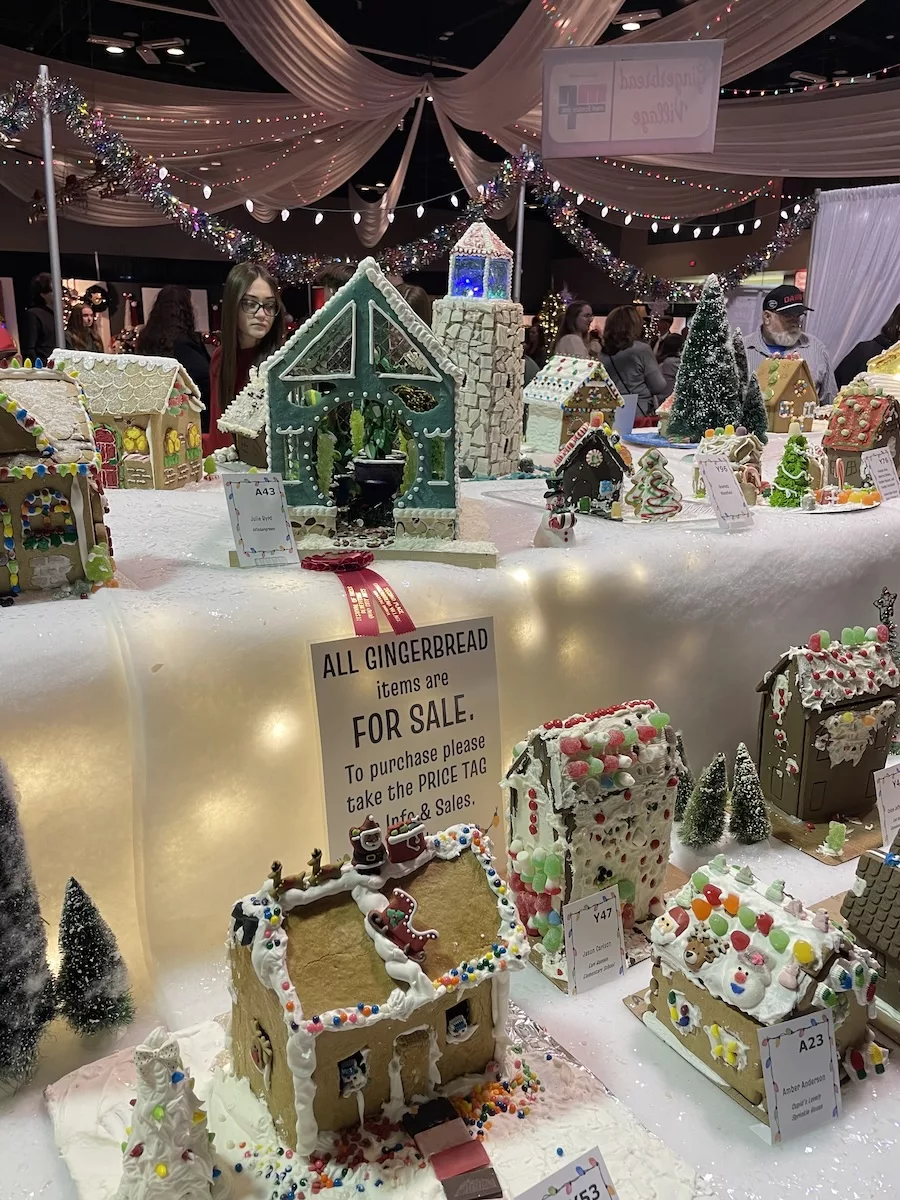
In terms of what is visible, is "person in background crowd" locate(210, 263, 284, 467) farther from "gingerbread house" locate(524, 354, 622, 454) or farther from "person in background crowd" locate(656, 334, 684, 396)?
"person in background crowd" locate(656, 334, 684, 396)

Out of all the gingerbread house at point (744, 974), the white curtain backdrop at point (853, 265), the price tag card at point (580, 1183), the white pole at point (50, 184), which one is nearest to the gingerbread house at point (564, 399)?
the white pole at point (50, 184)

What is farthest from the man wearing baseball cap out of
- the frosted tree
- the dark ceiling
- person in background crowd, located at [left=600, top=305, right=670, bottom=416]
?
the frosted tree

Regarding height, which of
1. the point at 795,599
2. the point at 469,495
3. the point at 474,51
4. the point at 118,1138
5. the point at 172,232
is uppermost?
the point at 474,51

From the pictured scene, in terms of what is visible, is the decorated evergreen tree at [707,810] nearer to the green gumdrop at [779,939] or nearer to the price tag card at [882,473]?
the green gumdrop at [779,939]

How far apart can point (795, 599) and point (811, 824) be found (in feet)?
2.27

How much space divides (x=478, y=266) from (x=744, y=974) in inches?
99.6

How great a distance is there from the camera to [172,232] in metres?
4.71

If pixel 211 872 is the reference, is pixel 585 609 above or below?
above

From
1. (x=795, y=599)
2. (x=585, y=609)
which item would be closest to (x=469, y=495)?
(x=585, y=609)

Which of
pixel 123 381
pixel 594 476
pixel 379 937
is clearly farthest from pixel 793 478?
pixel 379 937

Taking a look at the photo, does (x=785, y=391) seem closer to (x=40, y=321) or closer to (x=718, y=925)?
(x=40, y=321)

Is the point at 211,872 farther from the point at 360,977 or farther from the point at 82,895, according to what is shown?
the point at 360,977

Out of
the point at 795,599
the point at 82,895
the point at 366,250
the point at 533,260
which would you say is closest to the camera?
the point at 82,895

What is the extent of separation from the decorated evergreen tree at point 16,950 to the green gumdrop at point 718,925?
3.95 ft
